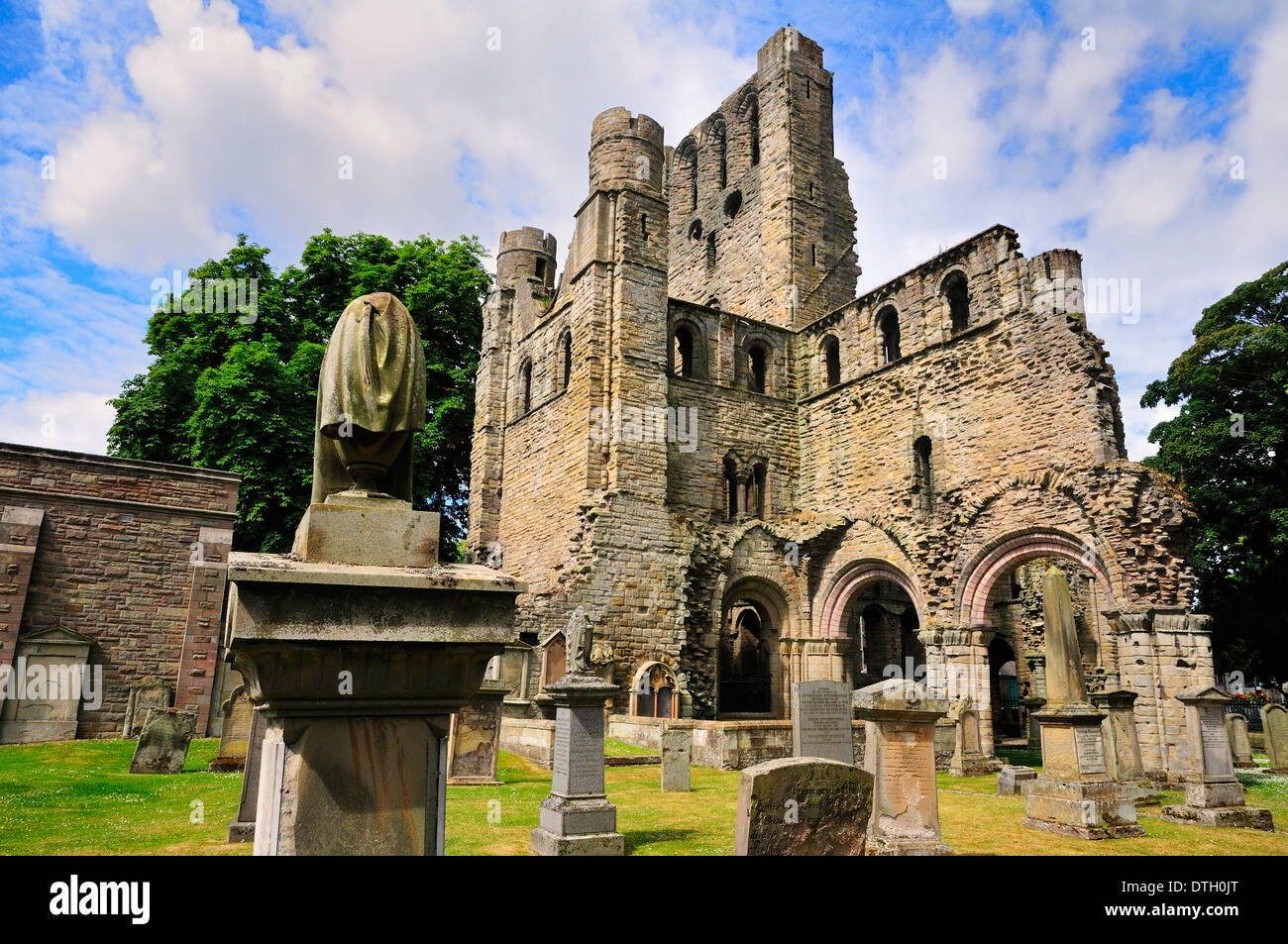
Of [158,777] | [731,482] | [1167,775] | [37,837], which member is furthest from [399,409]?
[731,482]

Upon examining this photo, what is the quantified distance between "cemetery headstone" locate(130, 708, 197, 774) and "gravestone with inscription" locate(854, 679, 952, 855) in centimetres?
940

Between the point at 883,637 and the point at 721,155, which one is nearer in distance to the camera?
the point at 883,637

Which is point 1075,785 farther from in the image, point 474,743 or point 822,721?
point 474,743

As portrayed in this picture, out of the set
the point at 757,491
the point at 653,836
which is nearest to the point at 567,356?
the point at 757,491

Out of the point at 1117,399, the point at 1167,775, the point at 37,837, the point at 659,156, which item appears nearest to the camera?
the point at 37,837

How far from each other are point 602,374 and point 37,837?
1559cm

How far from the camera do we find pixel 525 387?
84.6 ft

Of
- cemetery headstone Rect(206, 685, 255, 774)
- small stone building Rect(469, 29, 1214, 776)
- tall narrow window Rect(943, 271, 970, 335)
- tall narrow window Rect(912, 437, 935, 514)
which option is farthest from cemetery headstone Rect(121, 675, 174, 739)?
tall narrow window Rect(943, 271, 970, 335)

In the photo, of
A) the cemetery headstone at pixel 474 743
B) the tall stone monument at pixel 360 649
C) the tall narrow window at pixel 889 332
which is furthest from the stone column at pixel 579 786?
the tall narrow window at pixel 889 332

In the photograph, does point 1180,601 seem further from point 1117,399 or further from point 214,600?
point 214,600

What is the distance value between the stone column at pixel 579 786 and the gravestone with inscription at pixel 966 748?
30.0ft

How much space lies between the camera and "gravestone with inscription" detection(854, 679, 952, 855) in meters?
7.04

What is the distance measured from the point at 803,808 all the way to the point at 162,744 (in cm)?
963

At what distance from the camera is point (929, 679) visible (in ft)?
57.3
